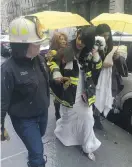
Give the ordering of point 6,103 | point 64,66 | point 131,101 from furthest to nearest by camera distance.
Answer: point 131,101 < point 64,66 < point 6,103

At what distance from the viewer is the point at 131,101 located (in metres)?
4.42

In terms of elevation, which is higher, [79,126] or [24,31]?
[24,31]

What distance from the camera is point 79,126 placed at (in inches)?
146

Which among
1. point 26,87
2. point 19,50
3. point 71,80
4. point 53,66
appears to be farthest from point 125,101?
point 19,50

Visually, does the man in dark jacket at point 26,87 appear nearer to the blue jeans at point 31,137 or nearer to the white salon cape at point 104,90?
the blue jeans at point 31,137

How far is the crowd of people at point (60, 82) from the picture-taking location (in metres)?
2.51

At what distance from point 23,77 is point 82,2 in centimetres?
2338

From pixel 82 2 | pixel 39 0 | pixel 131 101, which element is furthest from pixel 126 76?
pixel 39 0

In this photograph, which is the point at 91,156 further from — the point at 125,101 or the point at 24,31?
the point at 24,31

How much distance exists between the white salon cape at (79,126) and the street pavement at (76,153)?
0.49ft

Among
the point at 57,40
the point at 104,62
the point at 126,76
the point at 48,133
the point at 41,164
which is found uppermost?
the point at 57,40

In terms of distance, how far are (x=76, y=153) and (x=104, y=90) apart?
3.44 feet

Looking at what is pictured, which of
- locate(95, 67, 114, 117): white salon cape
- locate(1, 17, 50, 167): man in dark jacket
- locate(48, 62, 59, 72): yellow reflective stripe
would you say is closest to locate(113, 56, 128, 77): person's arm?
locate(95, 67, 114, 117): white salon cape

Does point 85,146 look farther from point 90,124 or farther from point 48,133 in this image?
point 48,133
